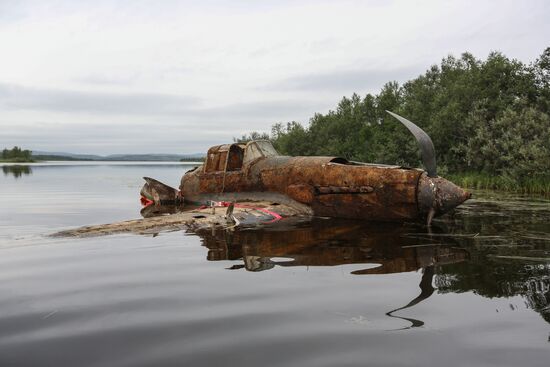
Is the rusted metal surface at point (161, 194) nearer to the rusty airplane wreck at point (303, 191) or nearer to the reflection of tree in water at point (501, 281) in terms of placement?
the rusty airplane wreck at point (303, 191)

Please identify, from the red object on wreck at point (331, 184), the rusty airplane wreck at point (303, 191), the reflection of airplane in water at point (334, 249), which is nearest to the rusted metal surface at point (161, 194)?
the red object on wreck at point (331, 184)

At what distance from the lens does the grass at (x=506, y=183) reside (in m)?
22.7

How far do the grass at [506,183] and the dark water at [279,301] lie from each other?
53.7 feet

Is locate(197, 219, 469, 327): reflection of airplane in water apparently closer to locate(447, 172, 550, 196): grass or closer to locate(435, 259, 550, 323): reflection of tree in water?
locate(435, 259, 550, 323): reflection of tree in water

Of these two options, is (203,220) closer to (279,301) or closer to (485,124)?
(279,301)

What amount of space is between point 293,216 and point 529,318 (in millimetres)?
8571

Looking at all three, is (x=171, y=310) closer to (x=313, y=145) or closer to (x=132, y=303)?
(x=132, y=303)

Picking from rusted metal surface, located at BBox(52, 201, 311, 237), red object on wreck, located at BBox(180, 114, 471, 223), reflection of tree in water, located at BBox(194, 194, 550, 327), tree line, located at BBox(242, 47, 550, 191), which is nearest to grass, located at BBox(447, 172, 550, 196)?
tree line, located at BBox(242, 47, 550, 191)

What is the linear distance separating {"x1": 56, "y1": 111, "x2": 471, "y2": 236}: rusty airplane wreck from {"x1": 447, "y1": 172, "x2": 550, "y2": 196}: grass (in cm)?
1509

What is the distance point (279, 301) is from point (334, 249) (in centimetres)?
320

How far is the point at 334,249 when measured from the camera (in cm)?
779

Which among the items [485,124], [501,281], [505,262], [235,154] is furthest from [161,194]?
[485,124]

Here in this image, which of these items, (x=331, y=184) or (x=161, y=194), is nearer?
(x=331, y=184)

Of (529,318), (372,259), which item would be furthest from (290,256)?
(529,318)
